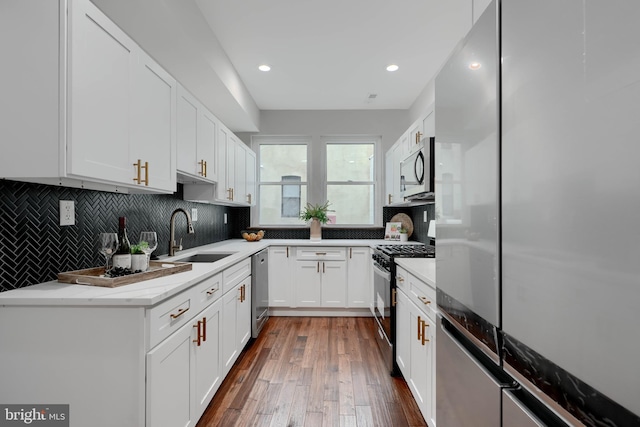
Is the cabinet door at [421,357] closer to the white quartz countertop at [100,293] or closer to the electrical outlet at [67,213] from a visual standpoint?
the white quartz countertop at [100,293]

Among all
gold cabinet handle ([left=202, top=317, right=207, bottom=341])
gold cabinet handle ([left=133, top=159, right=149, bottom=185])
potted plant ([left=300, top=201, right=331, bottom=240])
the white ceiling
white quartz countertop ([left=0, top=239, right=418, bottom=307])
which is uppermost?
the white ceiling

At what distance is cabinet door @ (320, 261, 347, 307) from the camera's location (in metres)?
3.86

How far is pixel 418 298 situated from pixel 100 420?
64.0 inches

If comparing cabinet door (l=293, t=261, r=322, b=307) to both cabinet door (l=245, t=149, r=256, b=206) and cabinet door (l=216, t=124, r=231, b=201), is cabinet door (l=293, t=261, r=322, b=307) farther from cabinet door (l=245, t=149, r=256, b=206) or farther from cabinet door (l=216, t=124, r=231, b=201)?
cabinet door (l=216, t=124, r=231, b=201)

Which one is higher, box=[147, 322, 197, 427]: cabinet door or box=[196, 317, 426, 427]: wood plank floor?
box=[147, 322, 197, 427]: cabinet door

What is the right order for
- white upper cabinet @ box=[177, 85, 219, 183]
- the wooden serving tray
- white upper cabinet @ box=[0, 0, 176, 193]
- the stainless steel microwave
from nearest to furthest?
1. white upper cabinet @ box=[0, 0, 176, 193]
2. the wooden serving tray
3. white upper cabinet @ box=[177, 85, 219, 183]
4. the stainless steel microwave

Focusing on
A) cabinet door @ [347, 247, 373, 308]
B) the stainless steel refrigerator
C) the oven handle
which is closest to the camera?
the stainless steel refrigerator

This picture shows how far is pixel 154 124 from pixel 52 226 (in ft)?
2.42

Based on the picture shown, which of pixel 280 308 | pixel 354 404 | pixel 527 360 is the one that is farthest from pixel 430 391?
pixel 280 308

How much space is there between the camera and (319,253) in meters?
3.87

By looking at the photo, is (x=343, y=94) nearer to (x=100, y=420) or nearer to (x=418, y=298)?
(x=418, y=298)

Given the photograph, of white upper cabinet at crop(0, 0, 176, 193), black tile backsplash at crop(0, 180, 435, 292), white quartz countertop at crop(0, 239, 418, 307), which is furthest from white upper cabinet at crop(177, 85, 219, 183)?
white quartz countertop at crop(0, 239, 418, 307)

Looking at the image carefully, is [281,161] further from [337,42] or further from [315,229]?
[337,42]

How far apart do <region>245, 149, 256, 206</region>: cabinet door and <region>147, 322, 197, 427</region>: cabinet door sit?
2615 mm
